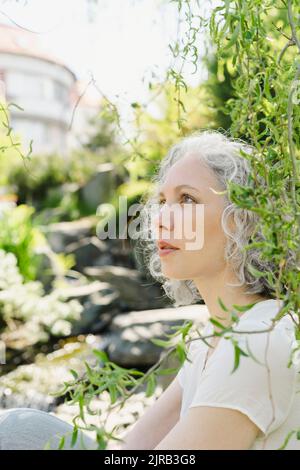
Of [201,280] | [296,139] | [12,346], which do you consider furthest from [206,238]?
[12,346]

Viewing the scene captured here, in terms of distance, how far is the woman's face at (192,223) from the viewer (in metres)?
1.67

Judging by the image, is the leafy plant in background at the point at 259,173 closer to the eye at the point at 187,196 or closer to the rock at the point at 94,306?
the eye at the point at 187,196

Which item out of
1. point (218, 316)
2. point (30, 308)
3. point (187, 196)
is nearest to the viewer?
point (218, 316)

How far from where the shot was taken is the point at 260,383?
1325 millimetres

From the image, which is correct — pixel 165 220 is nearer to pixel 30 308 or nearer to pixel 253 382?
pixel 253 382

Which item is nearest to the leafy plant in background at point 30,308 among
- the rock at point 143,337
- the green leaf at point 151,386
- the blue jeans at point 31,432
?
the rock at point 143,337

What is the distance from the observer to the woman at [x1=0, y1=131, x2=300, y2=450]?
132cm

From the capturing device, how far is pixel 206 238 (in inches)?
67.3

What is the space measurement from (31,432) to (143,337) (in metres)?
4.15

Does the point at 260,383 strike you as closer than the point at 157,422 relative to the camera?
Yes

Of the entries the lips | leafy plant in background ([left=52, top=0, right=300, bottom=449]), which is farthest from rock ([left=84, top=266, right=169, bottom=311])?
leafy plant in background ([left=52, top=0, right=300, bottom=449])

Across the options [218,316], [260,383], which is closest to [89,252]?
[218,316]

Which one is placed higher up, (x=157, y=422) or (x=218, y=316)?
(x=218, y=316)
